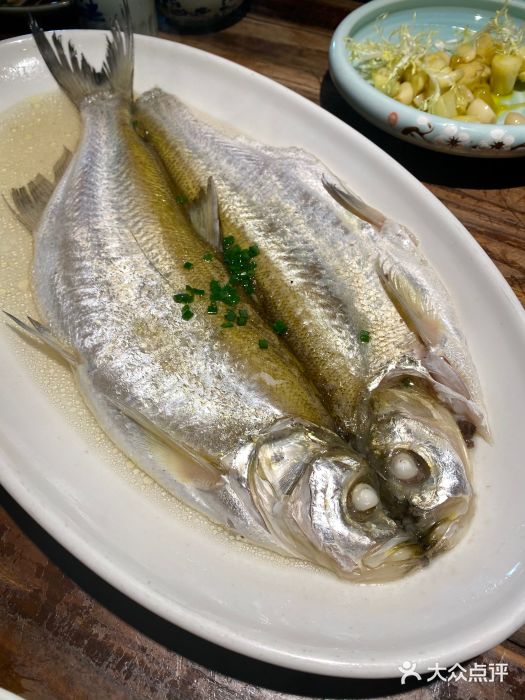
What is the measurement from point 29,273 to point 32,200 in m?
0.28

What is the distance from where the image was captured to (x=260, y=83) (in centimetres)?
213

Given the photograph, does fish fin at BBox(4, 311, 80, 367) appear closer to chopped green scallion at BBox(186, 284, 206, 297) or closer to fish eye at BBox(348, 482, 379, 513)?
chopped green scallion at BBox(186, 284, 206, 297)

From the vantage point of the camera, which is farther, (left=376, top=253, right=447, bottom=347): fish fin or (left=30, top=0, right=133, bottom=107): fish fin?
(left=30, top=0, right=133, bottom=107): fish fin

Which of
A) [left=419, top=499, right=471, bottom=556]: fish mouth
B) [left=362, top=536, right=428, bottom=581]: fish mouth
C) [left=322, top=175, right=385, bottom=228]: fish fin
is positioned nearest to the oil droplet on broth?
[left=362, top=536, right=428, bottom=581]: fish mouth

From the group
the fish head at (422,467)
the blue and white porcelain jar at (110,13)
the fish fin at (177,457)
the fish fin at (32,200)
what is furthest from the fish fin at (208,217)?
the blue and white porcelain jar at (110,13)

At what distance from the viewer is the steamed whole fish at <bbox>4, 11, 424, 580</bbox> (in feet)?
4.17

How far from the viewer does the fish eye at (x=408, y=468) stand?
4.21ft

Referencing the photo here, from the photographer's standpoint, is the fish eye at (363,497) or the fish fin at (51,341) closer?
the fish eye at (363,497)

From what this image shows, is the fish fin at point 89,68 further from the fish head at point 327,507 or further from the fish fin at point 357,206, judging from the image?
the fish head at point 327,507

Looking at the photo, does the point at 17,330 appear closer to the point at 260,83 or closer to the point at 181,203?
the point at 181,203

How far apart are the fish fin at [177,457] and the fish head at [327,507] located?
12 cm

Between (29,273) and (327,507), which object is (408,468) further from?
(29,273)

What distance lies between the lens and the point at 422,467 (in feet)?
4.25

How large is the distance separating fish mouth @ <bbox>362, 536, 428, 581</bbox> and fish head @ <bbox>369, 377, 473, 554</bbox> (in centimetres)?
3
